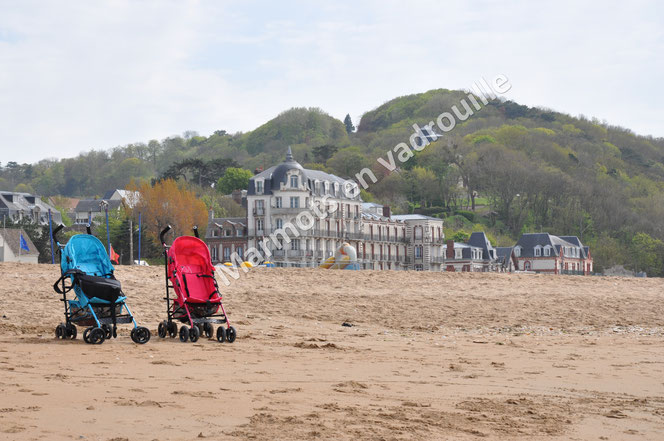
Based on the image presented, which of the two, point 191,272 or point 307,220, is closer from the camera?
point 191,272

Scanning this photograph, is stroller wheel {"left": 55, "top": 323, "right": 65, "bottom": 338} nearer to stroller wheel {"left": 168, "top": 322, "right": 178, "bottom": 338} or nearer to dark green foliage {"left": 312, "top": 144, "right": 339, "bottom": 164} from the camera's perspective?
stroller wheel {"left": 168, "top": 322, "right": 178, "bottom": 338}

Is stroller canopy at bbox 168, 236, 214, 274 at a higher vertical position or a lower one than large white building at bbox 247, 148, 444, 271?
lower

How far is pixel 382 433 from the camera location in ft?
27.5

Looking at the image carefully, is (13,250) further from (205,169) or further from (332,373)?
(332,373)

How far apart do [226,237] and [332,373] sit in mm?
61244

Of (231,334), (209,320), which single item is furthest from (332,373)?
(209,320)

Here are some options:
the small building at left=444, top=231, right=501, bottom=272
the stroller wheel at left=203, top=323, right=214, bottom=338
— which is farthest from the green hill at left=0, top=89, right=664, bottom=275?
the stroller wheel at left=203, top=323, right=214, bottom=338

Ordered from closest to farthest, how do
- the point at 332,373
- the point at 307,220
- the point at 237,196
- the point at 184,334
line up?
the point at 332,373, the point at 184,334, the point at 307,220, the point at 237,196

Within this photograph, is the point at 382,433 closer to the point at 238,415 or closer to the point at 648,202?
the point at 238,415

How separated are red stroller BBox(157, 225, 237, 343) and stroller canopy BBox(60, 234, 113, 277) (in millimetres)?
1077

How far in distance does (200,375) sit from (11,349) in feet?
10.7

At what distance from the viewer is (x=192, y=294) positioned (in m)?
15.8

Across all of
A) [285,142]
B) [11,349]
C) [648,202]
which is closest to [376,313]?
[11,349]

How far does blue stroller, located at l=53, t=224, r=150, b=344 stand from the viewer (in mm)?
14188
